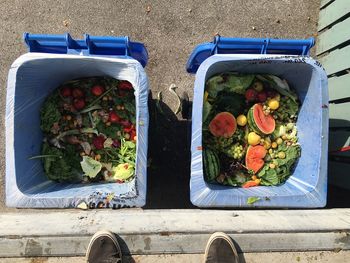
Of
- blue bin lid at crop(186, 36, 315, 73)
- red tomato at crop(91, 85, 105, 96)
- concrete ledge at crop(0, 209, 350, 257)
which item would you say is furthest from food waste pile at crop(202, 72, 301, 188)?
red tomato at crop(91, 85, 105, 96)

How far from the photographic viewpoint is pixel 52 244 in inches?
83.0

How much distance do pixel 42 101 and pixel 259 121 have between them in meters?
1.45

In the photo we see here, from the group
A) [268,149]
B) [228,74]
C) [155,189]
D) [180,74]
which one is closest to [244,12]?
[180,74]

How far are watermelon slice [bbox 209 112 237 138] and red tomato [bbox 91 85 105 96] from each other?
2.55ft

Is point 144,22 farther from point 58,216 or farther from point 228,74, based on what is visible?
point 58,216

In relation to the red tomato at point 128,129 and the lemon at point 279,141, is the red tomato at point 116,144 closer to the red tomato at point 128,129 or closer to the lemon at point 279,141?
the red tomato at point 128,129

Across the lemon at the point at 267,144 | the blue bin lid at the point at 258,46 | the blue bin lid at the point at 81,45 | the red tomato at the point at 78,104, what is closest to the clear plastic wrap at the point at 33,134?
the blue bin lid at the point at 81,45

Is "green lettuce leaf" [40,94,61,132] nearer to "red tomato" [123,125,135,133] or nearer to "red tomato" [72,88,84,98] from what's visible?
"red tomato" [72,88,84,98]

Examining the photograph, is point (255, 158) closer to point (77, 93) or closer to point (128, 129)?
point (128, 129)

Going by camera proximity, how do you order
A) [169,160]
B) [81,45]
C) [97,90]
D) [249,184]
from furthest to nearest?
[169,160] → [97,90] → [249,184] → [81,45]

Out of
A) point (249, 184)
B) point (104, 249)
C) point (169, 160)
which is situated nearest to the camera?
point (104, 249)

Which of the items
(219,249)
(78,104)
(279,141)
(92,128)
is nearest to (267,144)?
(279,141)

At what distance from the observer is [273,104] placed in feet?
8.16

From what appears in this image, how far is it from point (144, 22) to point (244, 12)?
0.84 meters
